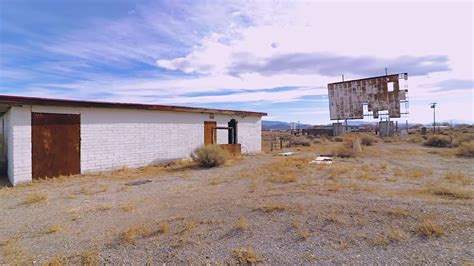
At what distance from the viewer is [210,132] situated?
17188 mm

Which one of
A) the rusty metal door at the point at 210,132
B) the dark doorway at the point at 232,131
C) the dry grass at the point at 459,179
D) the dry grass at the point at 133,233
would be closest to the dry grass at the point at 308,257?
the dry grass at the point at 133,233

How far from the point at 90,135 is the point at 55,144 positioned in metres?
1.28

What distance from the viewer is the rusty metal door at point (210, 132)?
55.3 feet

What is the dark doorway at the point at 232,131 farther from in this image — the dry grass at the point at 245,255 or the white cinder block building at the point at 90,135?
the dry grass at the point at 245,255

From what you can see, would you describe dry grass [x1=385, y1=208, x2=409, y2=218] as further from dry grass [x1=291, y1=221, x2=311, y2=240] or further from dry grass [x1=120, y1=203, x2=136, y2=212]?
dry grass [x1=120, y1=203, x2=136, y2=212]

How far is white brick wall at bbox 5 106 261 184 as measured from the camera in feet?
32.3

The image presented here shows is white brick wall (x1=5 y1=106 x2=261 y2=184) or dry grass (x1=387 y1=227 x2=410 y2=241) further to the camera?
white brick wall (x1=5 y1=106 x2=261 y2=184)

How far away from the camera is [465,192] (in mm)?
7203

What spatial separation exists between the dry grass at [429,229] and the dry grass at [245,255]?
2753 millimetres

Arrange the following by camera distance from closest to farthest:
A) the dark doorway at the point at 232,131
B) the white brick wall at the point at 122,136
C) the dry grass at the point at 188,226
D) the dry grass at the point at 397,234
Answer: the dry grass at the point at 397,234 < the dry grass at the point at 188,226 < the white brick wall at the point at 122,136 < the dark doorway at the point at 232,131

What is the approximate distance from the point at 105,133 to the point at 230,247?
948cm

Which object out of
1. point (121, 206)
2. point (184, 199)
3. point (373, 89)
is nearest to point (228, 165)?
point (184, 199)

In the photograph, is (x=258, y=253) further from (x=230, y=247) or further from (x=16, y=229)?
(x=16, y=229)

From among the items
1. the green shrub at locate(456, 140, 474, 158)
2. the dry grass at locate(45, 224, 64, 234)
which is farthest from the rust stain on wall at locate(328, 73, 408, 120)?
the dry grass at locate(45, 224, 64, 234)
